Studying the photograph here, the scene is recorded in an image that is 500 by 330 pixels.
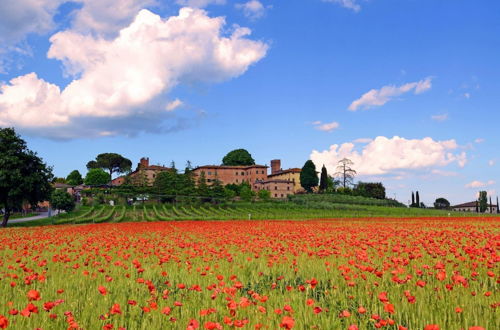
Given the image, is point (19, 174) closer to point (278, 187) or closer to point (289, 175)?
point (278, 187)

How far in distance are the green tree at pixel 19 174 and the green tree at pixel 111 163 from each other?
10940 centimetres

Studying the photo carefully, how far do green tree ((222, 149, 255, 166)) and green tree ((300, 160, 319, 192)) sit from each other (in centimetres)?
3237

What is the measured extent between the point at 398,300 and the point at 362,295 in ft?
2.23

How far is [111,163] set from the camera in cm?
14875

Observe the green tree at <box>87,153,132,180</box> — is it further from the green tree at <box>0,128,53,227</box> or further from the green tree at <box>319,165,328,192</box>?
the green tree at <box>0,128,53,227</box>

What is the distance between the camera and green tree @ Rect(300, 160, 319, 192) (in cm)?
12694

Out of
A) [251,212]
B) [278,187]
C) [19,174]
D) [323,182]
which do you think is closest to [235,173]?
[278,187]

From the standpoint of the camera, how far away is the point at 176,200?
279 feet

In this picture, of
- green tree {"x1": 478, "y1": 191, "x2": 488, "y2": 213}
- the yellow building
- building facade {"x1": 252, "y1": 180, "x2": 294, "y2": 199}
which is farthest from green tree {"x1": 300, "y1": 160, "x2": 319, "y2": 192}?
green tree {"x1": 478, "y1": 191, "x2": 488, "y2": 213}

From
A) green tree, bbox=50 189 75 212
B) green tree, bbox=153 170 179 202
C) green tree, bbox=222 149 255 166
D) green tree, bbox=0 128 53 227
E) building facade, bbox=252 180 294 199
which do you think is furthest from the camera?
green tree, bbox=222 149 255 166

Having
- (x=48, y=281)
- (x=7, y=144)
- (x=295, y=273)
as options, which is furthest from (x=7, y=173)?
(x=295, y=273)

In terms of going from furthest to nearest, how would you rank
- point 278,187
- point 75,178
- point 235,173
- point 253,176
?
1. point 75,178
2. point 235,173
3. point 253,176
4. point 278,187

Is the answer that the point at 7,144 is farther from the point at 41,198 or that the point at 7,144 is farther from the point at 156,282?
the point at 156,282

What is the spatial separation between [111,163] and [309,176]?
253 ft
